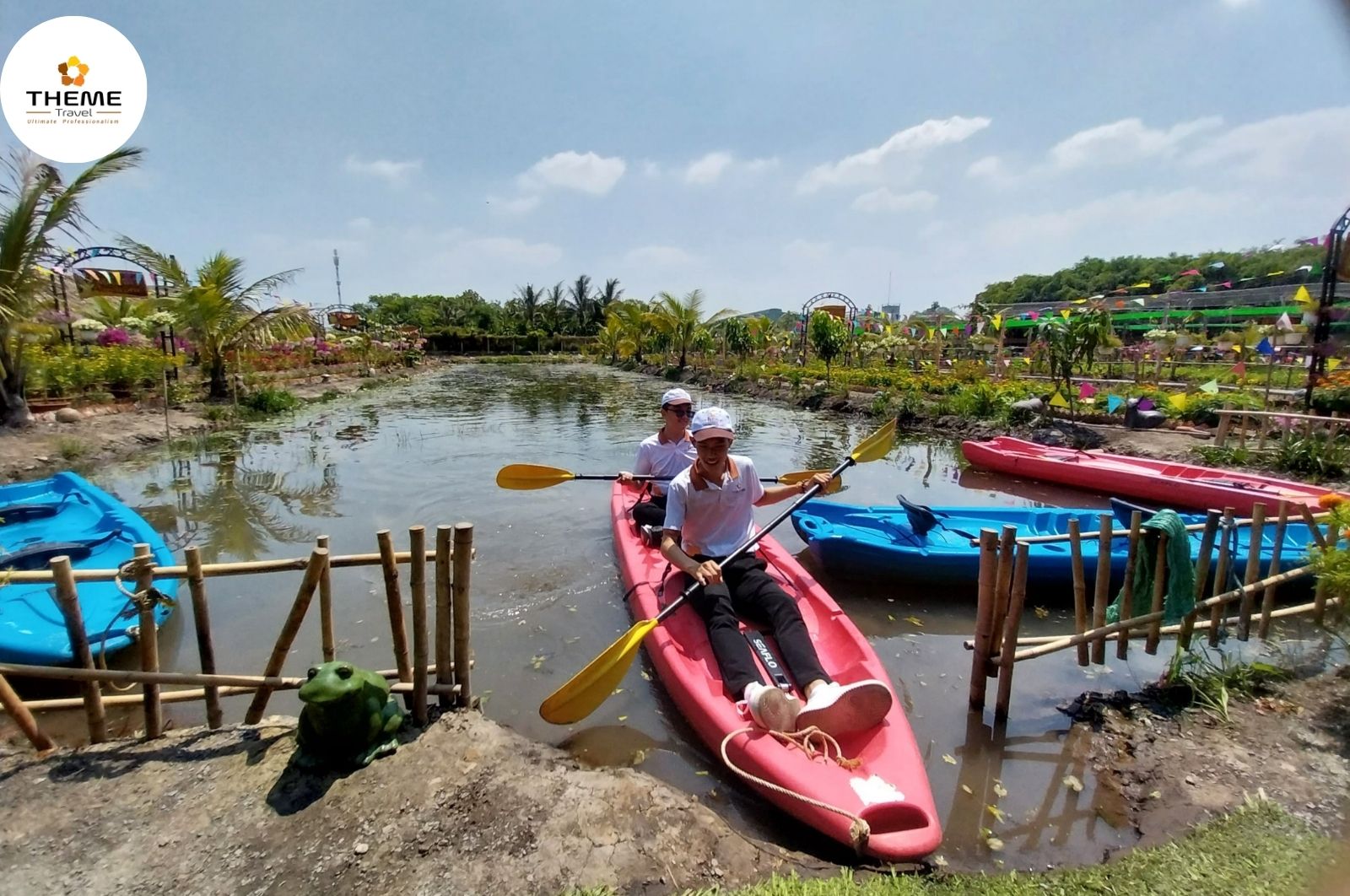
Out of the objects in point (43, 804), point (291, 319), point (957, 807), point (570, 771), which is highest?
point (291, 319)

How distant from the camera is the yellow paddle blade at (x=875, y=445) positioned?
562 cm

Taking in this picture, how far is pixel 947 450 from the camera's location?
43.6 ft

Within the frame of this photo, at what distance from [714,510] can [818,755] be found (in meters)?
1.71

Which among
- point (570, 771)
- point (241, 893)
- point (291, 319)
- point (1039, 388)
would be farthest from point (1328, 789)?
point (291, 319)

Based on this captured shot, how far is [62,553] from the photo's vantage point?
4730 mm

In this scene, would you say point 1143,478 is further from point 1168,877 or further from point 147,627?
point 147,627

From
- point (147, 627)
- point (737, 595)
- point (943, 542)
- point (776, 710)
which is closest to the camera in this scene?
point (147, 627)

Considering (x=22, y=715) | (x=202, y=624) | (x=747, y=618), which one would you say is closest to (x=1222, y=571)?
(x=747, y=618)

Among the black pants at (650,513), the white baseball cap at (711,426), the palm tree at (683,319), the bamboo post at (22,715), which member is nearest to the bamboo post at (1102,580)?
the white baseball cap at (711,426)

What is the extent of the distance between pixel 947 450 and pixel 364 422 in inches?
569

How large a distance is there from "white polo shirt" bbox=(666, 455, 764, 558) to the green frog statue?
1976 millimetres

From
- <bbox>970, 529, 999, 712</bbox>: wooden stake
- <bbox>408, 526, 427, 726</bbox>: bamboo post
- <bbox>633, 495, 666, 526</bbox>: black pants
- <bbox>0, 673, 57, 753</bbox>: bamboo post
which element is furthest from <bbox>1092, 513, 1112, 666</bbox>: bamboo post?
<bbox>0, 673, 57, 753</bbox>: bamboo post

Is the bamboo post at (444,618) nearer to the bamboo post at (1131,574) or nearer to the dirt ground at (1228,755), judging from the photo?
the dirt ground at (1228,755)

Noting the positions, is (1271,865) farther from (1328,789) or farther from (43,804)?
(43,804)
